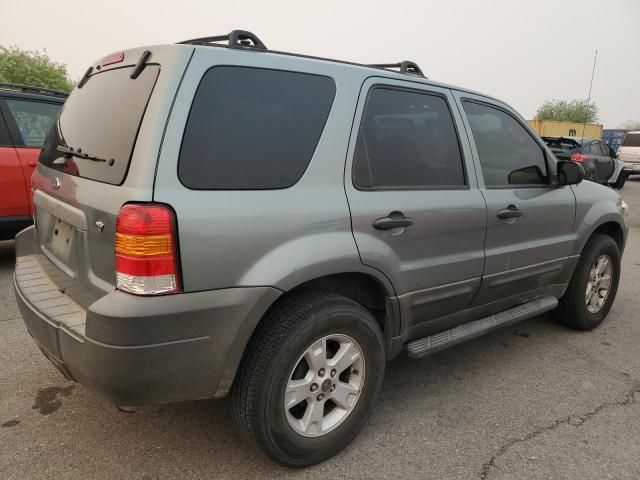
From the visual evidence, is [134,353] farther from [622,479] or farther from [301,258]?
[622,479]

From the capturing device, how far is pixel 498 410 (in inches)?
109

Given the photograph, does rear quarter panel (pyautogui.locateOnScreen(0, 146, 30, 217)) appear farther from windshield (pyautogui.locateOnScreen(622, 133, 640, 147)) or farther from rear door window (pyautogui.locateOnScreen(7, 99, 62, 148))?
windshield (pyautogui.locateOnScreen(622, 133, 640, 147))

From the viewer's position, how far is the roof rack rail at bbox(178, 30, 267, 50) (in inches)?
84.2

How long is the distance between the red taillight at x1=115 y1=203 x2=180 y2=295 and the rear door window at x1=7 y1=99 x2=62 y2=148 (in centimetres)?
389

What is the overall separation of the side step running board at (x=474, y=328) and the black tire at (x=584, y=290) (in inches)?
13.3

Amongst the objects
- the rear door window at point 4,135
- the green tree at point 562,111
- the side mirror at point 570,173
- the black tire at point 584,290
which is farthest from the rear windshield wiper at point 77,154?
the green tree at point 562,111

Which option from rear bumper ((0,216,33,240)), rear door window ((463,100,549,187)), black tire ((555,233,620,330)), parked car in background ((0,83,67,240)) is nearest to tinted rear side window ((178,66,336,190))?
rear door window ((463,100,549,187))

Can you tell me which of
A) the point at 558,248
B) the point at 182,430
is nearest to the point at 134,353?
the point at 182,430

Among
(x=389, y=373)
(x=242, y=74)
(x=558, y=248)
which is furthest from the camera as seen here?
(x=558, y=248)

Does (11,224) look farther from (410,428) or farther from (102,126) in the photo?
(410,428)

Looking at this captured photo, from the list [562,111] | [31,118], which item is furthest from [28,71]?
[562,111]

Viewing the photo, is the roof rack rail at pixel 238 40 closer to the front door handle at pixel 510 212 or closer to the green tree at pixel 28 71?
the front door handle at pixel 510 212

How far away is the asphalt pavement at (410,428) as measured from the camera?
87.7 inches

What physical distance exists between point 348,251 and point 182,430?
127 cm
